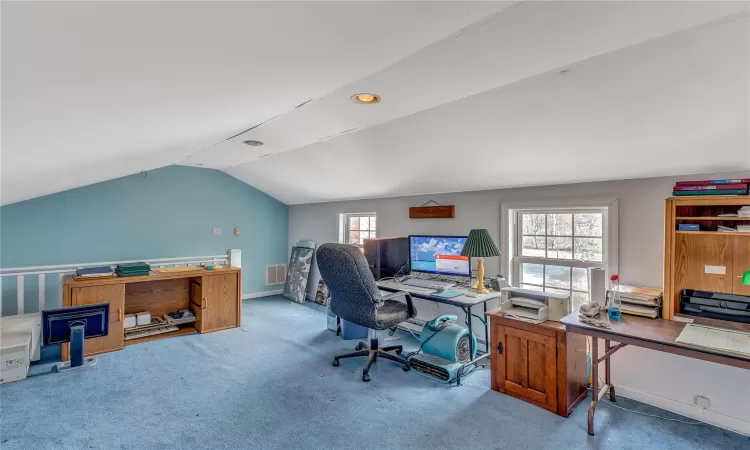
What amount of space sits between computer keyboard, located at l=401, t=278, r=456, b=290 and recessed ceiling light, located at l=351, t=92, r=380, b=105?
5.71 feet

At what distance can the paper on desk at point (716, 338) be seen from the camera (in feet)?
5.88

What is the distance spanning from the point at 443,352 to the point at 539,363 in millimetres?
787

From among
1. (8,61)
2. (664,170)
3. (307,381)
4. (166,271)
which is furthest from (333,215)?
(8,61)

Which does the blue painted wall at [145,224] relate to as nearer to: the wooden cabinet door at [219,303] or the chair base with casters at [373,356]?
the wooden cabinet door at [219,303]

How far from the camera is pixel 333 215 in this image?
5398 millimetres

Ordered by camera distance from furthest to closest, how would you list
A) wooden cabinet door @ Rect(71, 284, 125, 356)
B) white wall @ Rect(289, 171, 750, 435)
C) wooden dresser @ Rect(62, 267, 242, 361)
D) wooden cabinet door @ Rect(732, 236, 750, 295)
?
wooden dresser @ Rect(62, 267, 242, 361), wooden cabinet door @ Rect(71, 284, 125, 356), white wall @ Rect(289, 171, 750, 435), wooden cabinet door @ Rect(732, 236, 750, 295)

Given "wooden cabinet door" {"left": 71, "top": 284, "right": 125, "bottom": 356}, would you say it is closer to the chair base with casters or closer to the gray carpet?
the gray carpet


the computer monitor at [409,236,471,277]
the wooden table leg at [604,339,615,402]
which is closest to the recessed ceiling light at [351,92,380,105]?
the computer monitor at [409,236,471,277]

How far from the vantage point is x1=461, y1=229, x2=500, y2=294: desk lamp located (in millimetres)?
3045

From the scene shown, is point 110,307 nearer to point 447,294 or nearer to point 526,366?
point 447,294

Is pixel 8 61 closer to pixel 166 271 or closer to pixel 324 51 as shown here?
pixel 324 51

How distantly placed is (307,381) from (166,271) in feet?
7.46

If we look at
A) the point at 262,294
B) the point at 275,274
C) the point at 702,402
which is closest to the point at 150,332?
the point at 262,294

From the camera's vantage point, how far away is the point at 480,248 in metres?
3.07
